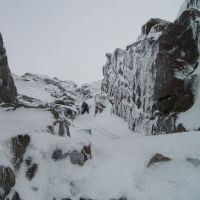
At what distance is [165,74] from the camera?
1218 inches

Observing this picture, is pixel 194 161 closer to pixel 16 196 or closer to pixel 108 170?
pixel 108 170

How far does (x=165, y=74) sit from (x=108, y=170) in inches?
690

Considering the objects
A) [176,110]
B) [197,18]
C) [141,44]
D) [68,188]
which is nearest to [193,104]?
[176,110]

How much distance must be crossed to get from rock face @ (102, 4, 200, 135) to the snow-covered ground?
11.3 meters

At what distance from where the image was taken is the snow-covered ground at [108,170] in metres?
13.4

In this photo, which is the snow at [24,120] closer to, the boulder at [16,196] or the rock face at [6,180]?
the rock face at [6,180]

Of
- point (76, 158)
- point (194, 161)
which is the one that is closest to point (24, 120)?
point (76, 158)

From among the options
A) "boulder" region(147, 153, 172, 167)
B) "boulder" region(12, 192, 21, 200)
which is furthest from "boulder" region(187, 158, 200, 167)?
"boulder" region(12, 192, 21, 200)

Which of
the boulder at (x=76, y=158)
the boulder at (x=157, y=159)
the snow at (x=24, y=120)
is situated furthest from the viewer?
the snow at (x=24, y=120)

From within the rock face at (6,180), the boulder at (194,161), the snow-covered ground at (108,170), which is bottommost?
the snow-covered ground at (108,170)

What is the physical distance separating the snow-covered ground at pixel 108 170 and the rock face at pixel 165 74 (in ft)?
37.2

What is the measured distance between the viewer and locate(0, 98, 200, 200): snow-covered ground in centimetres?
1339

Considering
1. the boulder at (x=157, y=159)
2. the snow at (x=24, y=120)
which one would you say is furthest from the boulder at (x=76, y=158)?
the boulder at (x=157, y=159)

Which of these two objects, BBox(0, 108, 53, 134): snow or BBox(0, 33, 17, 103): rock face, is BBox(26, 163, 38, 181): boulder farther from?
BBox(0, 33, 17, 103): rock face
